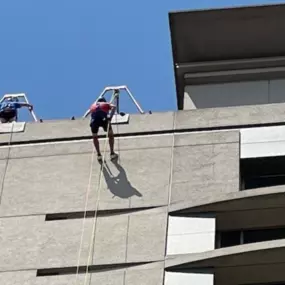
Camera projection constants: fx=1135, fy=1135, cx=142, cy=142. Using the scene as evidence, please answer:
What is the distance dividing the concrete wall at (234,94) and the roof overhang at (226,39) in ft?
1.12

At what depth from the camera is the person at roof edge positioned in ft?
88.4

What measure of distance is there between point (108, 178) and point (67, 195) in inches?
38.9

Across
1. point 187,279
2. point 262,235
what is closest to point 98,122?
point 262,235

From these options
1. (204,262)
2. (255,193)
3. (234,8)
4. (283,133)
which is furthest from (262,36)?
(204,262)

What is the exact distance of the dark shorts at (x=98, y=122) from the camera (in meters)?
24.5

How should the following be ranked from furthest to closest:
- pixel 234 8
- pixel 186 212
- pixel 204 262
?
pixel 234 8
pixel 186 212
pixel 204 262

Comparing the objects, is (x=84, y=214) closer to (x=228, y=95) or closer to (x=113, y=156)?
(x=113, y=156)

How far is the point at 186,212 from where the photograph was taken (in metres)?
23.0

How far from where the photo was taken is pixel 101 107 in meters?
24.6

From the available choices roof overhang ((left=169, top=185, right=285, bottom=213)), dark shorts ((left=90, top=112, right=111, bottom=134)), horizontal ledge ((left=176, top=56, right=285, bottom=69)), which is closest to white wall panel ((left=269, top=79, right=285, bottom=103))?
horizontal ledge ((left=176, top=56, right=285, bottom=69))

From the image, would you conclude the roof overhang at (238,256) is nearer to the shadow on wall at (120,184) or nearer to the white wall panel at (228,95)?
the shadow on wall at (120,184)

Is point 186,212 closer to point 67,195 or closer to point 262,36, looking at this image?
point 67,195

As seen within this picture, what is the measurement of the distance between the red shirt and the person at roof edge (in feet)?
9.53

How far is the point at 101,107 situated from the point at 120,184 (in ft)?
5.86
